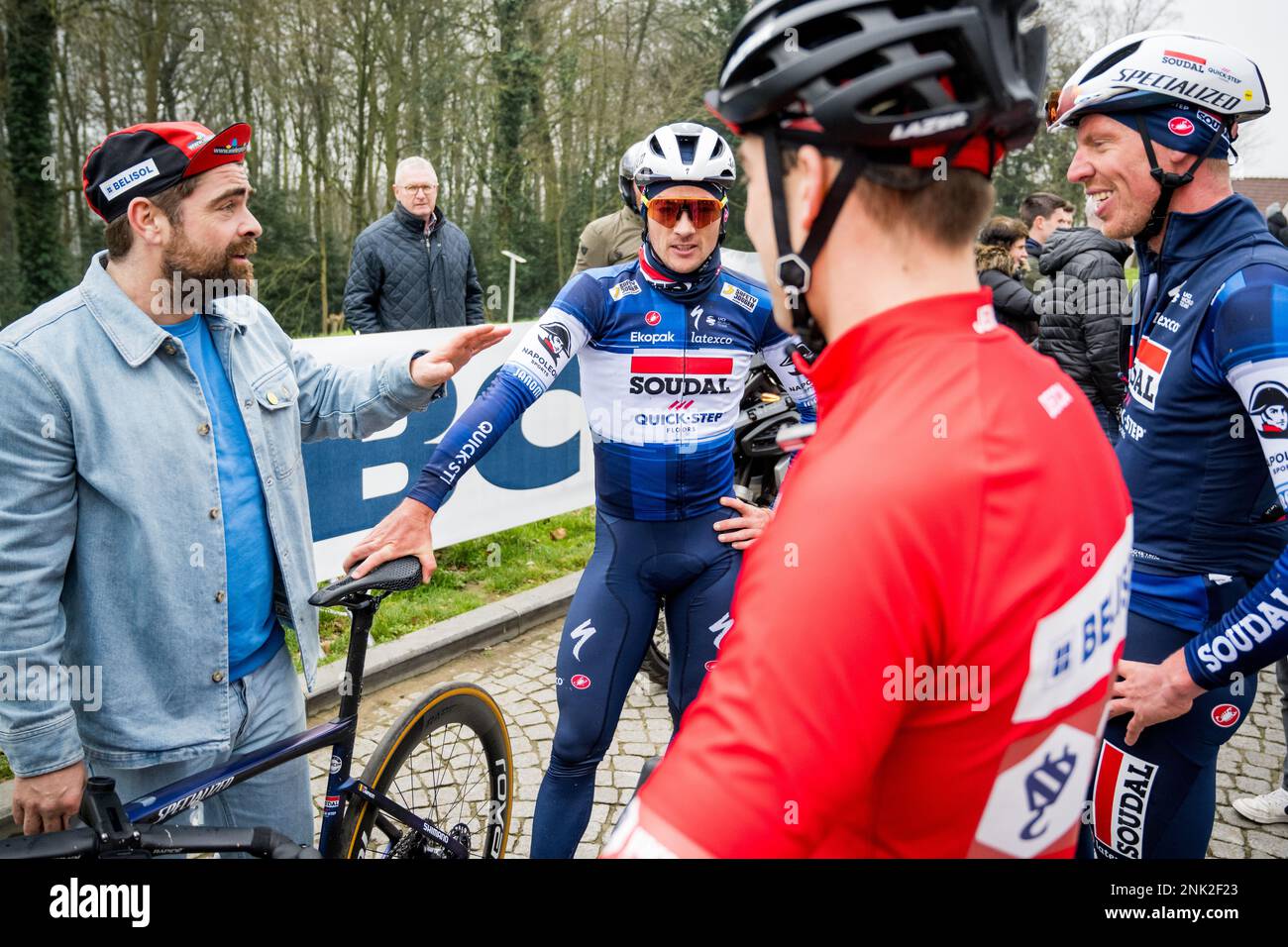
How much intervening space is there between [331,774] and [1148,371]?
8.94ft

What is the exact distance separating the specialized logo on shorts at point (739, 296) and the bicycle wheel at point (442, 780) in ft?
5.92

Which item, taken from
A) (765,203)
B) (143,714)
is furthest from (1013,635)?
(143,714)

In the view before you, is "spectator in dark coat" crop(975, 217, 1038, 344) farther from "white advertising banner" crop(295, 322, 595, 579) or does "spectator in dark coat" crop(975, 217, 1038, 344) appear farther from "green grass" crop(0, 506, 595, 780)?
"green grass" crop(0, 506, 595, 780)

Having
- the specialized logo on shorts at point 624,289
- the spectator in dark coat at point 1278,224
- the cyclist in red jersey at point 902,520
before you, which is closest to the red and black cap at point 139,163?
the specialized logo on shorts at point 624,289

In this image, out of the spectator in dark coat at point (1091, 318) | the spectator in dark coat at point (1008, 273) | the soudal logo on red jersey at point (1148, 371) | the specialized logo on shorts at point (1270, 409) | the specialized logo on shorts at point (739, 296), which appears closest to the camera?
the specialized logo on shorts at point (1270, 409)

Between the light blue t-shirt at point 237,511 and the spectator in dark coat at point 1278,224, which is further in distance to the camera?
the spectator in dark coat at point 1278,224

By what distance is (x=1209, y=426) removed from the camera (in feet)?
8.61

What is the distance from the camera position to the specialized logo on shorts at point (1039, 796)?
3.91ft

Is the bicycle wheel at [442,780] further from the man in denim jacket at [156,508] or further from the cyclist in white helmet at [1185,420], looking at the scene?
the cyclist in white helmet at [1185,420]

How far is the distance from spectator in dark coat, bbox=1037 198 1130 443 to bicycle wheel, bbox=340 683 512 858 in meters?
4.77

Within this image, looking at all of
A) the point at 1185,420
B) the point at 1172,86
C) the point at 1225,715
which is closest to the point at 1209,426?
the point at 1185,420

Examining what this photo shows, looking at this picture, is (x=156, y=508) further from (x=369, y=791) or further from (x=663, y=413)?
(x=663, y=413)

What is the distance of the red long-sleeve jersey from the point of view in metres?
1.03

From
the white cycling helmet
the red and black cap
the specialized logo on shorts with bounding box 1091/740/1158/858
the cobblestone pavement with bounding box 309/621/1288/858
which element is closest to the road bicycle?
the cobblestone pavement with bounding box 309/621/1288/858
